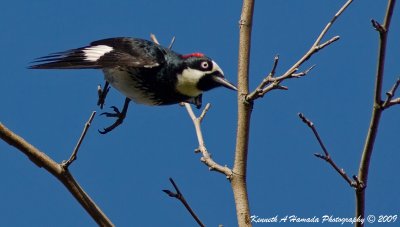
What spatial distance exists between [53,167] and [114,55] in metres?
2.48

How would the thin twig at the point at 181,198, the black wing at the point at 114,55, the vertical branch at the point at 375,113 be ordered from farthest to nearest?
the black wing at the point at 114,55 < the thin twig at the point at 181,198 < the vertical branch at the point at 375,113

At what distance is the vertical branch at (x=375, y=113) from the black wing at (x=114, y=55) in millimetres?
2815

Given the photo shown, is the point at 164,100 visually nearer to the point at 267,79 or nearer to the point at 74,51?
the point at 74,51

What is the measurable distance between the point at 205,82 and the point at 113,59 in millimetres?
847

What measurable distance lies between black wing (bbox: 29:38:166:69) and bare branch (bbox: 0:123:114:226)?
67.8 inches

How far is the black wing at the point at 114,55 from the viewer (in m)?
5.00

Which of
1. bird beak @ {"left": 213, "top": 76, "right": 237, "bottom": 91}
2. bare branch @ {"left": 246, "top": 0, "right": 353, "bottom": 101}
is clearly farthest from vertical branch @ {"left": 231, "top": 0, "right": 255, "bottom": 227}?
bird beak @ {"left": 213, "top": 76, "right": 237, "bottom": 91}

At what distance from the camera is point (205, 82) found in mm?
5496

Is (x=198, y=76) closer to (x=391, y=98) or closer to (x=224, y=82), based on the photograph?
(x=224, y=82)

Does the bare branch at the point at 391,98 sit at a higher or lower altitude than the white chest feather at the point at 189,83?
lower

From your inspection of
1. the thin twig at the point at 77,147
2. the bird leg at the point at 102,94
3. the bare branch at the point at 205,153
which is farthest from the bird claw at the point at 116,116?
the thin twig at the point at 77,147

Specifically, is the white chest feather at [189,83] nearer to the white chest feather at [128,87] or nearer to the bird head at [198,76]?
the bird head at [198,76]

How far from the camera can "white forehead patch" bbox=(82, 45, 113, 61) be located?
5245 mm

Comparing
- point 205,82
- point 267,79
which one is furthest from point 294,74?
point 205,82
